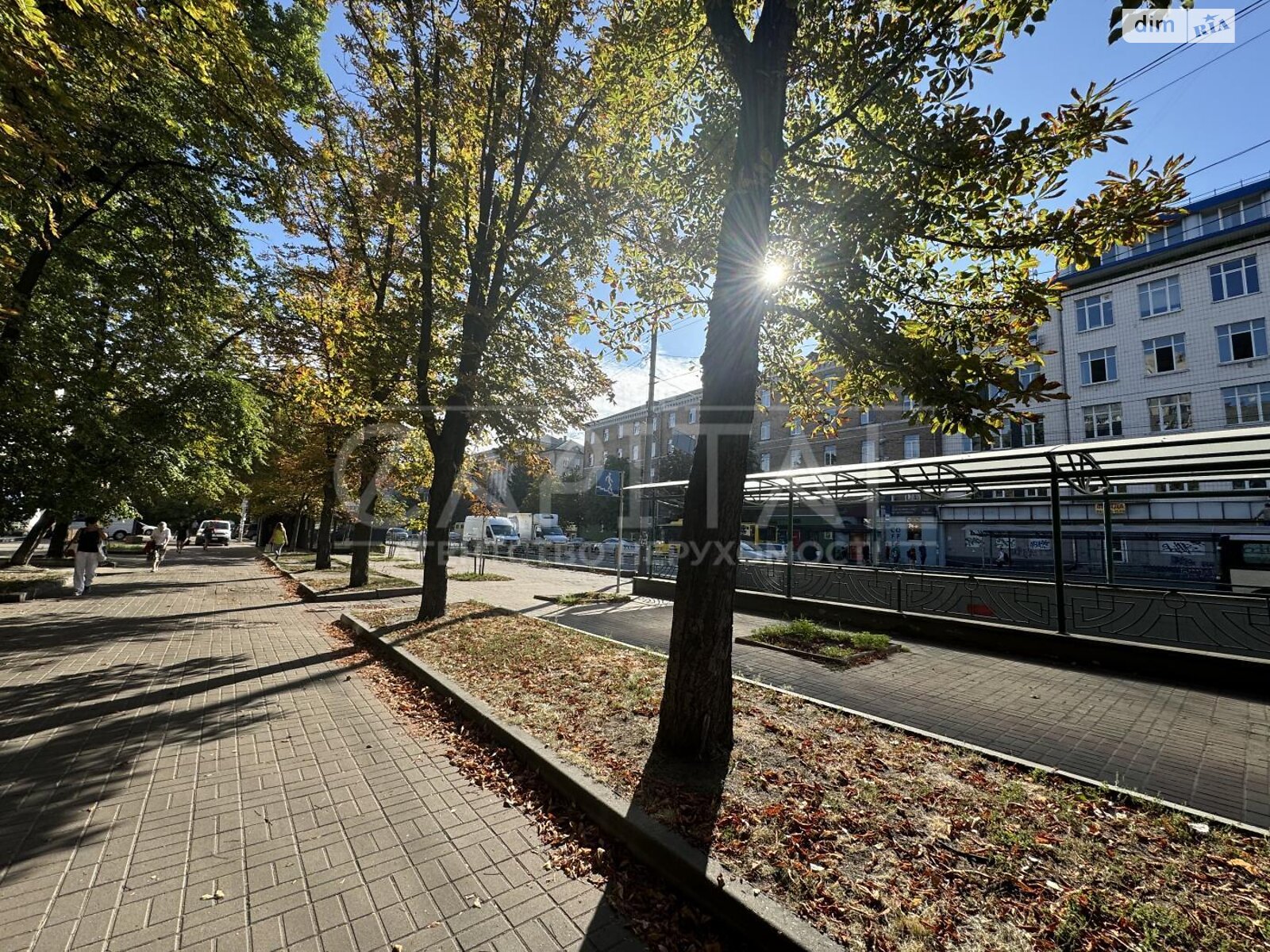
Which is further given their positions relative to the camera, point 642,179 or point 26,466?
point 26,466

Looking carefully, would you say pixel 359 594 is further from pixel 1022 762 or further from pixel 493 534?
pixel 493 534

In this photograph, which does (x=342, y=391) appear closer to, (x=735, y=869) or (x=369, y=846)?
(x=369, y=846)

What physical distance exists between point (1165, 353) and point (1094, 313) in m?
3.91

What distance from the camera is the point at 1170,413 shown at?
993 inches

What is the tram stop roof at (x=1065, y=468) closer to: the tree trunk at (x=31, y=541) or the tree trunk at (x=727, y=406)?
the tree trunk at (x=727, y=406)

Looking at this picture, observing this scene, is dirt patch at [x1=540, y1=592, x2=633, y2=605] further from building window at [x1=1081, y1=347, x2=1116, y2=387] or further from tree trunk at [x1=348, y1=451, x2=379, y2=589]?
building window at [x1=1081, y1=347, x2=1116, y2=387]

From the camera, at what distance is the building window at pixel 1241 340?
23.2 meters

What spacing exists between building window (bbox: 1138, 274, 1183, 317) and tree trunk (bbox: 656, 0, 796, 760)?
33.2 metres

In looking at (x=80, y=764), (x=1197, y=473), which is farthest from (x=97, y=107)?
(x=1197, y=473)

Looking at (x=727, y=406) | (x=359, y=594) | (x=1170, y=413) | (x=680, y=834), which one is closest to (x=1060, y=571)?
(x=727, y=406)

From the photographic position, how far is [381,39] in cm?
998

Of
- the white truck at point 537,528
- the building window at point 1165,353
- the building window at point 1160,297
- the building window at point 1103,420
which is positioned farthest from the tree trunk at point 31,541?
the building window at point 1160,297

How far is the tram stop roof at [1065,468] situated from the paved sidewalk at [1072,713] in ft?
10.7

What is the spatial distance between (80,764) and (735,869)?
5.11m
